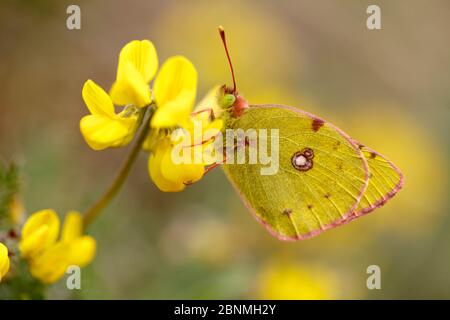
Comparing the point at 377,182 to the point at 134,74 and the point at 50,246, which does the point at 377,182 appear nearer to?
the point at 134,74

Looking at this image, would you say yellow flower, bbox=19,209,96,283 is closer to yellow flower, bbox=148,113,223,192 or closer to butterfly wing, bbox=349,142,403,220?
yellow flower, bbox=148,113,223,192

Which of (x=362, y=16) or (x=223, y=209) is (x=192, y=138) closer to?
(x=223, y=209)

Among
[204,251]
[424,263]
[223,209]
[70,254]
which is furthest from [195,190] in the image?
[70,254]

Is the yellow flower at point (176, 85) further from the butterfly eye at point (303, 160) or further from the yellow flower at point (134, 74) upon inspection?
the butterfly eye at point (303, 160)

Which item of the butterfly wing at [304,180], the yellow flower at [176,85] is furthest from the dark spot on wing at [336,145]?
the yellow flower at [176,85]

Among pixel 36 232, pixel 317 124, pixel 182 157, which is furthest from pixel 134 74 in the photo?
pixel 317 124

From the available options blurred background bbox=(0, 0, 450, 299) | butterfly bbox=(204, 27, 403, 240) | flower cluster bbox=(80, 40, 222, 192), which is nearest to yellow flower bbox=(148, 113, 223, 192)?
flower cluster bbox=(80, 40, 222, 192)
